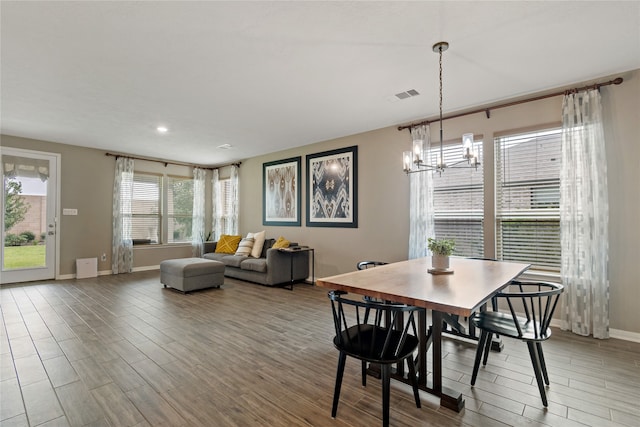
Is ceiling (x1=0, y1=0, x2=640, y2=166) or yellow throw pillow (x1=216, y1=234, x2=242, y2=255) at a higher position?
ceiling (x1=0, y1=0, x2=640, y2=166)

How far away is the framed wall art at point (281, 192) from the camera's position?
6.28 metres

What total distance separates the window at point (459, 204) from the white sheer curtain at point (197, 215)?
6011 millimetres

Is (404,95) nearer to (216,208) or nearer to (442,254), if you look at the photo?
(442,254)

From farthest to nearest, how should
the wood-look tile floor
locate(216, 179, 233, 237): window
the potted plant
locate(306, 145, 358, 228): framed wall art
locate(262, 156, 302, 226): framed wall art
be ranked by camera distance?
locate(216, 179, 233, 237): window, locate(262, 156, 302, 226): framed wall art, locate(306, 145, 358, 228): framed wall art, the potted plant, the wood-look tile floor

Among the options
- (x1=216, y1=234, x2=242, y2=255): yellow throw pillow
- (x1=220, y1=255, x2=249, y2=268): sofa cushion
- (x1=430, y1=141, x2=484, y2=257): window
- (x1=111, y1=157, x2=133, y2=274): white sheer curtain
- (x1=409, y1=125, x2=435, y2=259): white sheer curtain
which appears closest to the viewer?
(x1=430, y1=141, x2=484, y2=257): window

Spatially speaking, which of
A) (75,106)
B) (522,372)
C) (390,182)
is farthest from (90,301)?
(522,372)

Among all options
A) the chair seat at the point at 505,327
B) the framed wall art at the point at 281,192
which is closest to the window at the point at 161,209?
the framed wall art at the point at 281,192

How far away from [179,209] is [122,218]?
1.38 meters

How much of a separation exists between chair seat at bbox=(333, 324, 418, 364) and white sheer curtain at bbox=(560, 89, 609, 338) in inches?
99.8

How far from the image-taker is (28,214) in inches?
221

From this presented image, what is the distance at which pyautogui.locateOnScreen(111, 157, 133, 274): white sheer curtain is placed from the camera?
6609mm

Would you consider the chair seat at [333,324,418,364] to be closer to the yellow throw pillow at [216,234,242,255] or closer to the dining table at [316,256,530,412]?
the dining table at [316,256,530,412]

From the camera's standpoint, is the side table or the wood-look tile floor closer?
the wood-look tile floor

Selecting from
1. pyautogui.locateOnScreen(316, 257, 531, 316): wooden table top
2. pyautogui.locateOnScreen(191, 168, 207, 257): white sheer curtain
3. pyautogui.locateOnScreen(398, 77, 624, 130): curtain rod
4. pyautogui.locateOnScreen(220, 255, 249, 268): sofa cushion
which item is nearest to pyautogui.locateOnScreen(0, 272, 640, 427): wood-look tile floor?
pyautogui.locateOnScreen(316, 257, 531, 316): wooden table top
